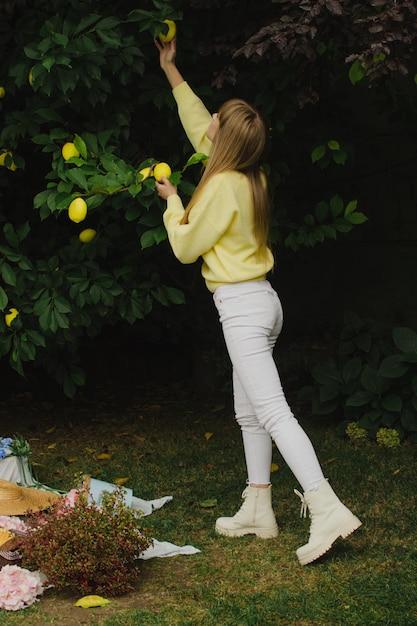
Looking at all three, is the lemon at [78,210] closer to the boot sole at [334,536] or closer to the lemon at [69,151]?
the lemon at [69,151]

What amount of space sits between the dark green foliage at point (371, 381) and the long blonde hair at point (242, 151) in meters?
2.11

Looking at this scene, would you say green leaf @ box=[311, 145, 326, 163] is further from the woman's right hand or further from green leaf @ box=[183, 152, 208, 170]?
green leaf @ box=[183, 152, 208, 170]

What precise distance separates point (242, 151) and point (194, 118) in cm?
52

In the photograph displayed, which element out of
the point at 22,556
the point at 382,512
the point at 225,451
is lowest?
the point at 225,451

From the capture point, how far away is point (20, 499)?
13.8 feet

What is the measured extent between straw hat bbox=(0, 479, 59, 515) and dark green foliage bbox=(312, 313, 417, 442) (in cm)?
218

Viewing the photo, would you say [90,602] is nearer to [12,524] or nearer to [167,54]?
[12,524]

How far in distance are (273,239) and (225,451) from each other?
50.8 inches

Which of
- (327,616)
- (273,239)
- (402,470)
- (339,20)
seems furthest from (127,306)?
(327,616)

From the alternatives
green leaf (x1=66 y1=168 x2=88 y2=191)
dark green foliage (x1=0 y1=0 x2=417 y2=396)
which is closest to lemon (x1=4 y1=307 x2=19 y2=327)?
dark green foliage (x1=0 y1=0 x2=417 y2=396)

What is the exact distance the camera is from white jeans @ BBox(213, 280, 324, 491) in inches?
149

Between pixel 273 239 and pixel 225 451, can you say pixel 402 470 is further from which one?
pixel 273 239

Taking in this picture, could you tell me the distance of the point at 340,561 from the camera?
3762 millimetres

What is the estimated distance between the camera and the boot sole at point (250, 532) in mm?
4086
